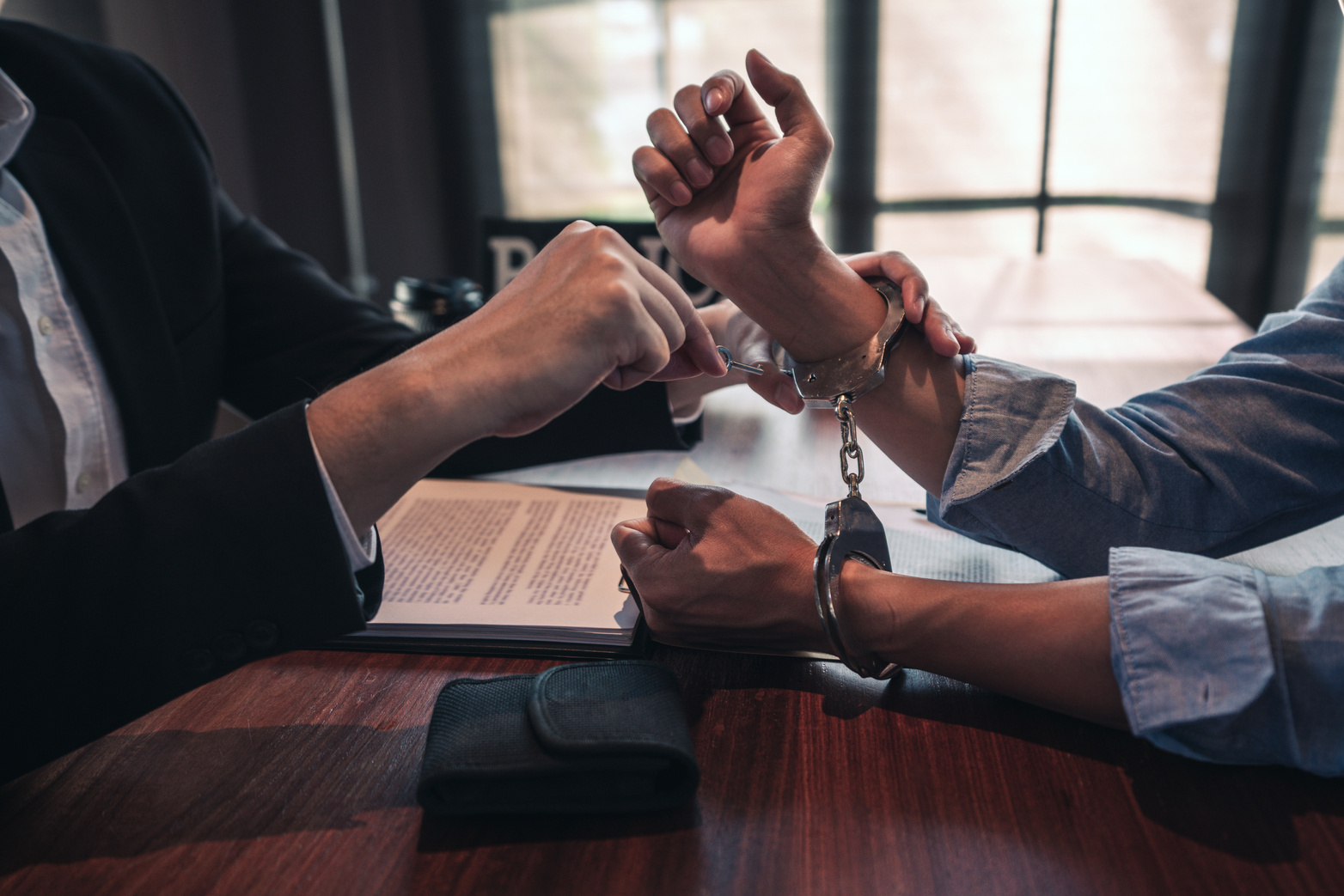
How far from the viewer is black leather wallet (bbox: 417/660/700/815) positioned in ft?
1.40

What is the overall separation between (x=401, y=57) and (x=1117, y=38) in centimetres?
286

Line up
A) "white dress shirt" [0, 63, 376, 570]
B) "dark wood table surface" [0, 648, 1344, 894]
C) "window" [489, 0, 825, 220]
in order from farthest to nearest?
1. "window" [489, 0, 825, 220]
2. "white dress shirt" [0, 63, 376, 570]
3. "dark wood table surface" [0, 648, 1344, 894]

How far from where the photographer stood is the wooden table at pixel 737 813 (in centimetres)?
40

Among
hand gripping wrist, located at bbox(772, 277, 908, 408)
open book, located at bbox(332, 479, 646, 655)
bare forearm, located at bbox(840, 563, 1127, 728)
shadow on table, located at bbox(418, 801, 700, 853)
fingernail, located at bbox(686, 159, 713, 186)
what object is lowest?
shadow on table, located at bbox(418, 801, 700, 853)

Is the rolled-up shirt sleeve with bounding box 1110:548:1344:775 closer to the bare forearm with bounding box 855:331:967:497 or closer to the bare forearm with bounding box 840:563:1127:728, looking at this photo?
the bare forearm with bounding box 840:563:1127:728

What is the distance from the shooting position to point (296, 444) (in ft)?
1.57

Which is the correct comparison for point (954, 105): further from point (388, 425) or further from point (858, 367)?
point (388, 425)

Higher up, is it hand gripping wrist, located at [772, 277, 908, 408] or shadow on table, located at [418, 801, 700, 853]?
hand gripping wrist, located at [772, 277, 908, 408]

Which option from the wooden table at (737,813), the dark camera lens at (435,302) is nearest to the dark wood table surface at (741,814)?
the wooden table at (737,813)

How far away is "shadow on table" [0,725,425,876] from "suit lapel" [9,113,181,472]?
0.45 m

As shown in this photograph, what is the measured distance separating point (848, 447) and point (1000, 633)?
7.2 inches

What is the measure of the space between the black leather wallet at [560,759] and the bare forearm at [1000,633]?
0.51ft

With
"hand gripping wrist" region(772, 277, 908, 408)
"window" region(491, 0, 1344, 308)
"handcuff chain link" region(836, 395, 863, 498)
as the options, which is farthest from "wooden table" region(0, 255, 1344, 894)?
"window" region(491, 0, 1344, 308)

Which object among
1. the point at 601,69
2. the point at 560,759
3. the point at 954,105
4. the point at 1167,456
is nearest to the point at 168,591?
the point at 560,759
